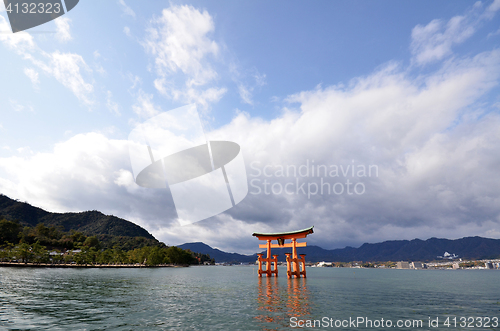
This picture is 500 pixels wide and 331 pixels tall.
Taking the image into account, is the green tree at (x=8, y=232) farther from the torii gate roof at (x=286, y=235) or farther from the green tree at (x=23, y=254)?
the torii gate roof at (x=286, y=235)

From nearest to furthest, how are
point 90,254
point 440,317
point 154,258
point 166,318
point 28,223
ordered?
point 166,318
point 440,317
point 90,254
point 154,258
point 28,223

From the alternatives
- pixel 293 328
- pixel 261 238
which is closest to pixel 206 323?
pixel 293 328

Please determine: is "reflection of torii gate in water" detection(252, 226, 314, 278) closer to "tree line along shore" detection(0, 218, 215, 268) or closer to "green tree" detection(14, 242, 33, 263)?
"tree line along shore" detection(0, 218, 215, 268)

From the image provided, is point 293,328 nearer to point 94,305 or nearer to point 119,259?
point 94,305

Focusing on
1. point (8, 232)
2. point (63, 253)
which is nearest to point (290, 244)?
point (63, 253)

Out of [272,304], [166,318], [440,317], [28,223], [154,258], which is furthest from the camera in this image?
[28,223]

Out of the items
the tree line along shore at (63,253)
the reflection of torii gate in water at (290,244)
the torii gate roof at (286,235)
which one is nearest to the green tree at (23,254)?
the tree line along shore at (63,253)

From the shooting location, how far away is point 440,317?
53.1 feet

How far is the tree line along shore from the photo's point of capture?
82.7m

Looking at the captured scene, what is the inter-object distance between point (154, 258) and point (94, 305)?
324 feet

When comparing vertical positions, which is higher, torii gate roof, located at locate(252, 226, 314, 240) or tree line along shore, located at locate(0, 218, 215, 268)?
torii gate roof, located at locate(252, 226, 314, 240)

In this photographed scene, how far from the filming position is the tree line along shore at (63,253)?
271ft

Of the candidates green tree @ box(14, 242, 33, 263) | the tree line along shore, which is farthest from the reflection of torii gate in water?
green tree @ box(14, 242, 33, 263)

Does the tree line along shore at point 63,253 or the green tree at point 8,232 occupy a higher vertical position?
the green tree at point 8,232
